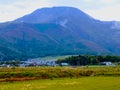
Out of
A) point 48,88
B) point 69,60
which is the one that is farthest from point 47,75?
point 69,60

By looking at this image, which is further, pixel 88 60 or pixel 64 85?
pixel 88 60

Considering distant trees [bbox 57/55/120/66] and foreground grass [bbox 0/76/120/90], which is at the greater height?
distant trees [bbox 57/55/120/66]

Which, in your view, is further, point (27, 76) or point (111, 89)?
point (27, 76)

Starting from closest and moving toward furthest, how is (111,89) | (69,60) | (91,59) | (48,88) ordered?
(111,89), (48,88), (91,59), (69,60)

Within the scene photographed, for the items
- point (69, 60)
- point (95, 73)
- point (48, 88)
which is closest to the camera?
point (48, 88)

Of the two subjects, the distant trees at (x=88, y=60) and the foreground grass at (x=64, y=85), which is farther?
the distant trees at (x=88, y=60)

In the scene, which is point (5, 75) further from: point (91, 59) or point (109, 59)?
point (109, 59)

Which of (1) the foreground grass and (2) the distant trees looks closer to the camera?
(1) the foreground grass

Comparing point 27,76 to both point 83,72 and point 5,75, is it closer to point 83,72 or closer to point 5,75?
point 5,75

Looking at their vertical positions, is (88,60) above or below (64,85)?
above

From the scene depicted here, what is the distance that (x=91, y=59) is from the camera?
16650 centimetres

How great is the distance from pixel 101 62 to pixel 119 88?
124m

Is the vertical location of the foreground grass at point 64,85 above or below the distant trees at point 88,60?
below

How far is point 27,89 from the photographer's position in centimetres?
4756
